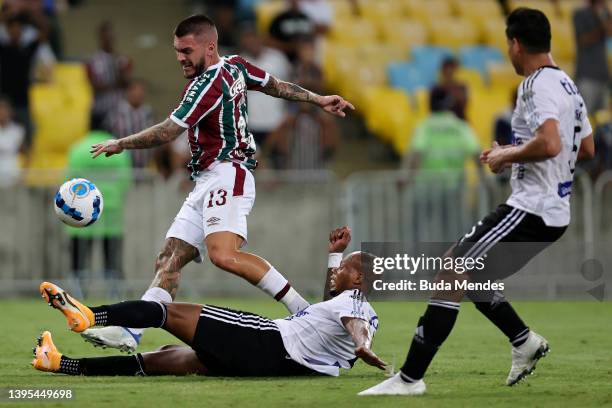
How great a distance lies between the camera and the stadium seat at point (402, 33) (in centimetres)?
2327

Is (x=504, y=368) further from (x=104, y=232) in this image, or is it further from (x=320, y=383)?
(x=104, y=232)

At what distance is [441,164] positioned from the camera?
17703mm

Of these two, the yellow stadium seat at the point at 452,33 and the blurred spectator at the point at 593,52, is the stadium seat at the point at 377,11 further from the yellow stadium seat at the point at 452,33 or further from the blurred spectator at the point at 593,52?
the blurred spectator at the point at 593,52

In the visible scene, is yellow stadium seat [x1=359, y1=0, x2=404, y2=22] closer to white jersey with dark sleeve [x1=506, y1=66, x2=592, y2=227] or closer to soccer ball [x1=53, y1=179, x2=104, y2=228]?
soccer ball [x1=53, y1=179, x2=104, y2=228]

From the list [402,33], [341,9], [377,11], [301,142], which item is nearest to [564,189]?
[301,142]

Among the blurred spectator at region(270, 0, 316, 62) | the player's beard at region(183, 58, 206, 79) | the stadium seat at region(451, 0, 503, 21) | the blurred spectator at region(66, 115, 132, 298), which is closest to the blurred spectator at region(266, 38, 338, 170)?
the blurred spectator at region(270, 0, 316, 62)

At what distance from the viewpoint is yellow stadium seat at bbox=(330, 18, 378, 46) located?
74.3ft

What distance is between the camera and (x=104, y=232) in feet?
55.7

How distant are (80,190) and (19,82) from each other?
33.2 ft

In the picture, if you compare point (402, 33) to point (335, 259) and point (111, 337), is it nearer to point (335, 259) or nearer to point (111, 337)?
point (335, 259)

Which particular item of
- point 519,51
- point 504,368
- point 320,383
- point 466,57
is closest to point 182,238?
point 320,383

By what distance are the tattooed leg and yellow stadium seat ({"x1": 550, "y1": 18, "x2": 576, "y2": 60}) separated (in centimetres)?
1553

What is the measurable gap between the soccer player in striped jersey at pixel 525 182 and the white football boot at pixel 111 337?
6.00 feet

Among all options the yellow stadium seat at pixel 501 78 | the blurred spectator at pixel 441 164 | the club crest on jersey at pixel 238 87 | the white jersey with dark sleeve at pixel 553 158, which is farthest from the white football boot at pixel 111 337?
the yellow stadium seat at pixel 501 78
